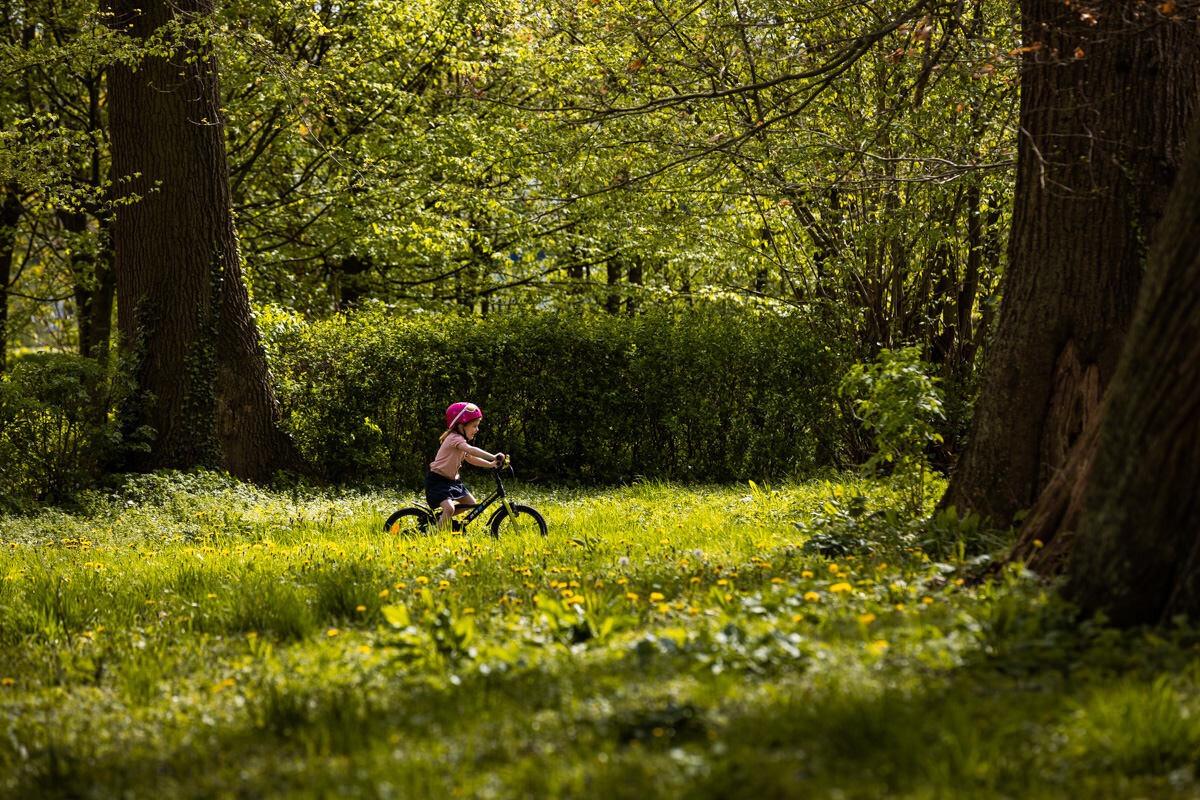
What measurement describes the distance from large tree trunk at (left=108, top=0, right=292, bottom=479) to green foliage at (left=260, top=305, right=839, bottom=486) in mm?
1317

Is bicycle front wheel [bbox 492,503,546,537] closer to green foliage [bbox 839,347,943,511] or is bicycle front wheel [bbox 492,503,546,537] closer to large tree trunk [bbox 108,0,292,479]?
green foliage [bbox 839,347,943,511]

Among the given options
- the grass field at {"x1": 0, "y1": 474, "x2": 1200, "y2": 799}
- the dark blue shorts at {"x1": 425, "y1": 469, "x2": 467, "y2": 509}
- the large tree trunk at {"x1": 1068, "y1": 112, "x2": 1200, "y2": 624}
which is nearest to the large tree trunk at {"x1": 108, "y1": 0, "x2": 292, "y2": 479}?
the dark blue shorts at {"x1": 425, "y1": 469, "x2": 467, "y2": 509}

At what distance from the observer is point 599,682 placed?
12.7 ft

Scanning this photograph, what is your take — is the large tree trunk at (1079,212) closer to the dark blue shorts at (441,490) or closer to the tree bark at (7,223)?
the dark blue shorts at (441,490)

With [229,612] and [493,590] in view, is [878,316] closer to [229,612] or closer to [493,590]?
[493,590]

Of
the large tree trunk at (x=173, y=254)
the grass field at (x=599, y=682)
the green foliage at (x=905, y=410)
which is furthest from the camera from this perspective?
the large tree trunk at (x=173, y=254)

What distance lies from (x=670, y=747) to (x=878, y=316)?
11.5 m

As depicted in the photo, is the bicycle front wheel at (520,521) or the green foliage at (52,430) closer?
the bicycle front wheel at (520,521)

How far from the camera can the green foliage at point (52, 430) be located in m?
11.2

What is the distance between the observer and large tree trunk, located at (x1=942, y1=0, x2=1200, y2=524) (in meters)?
6.03

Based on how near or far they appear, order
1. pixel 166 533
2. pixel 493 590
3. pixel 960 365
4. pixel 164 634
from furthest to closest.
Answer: pixel 960 365
pixel 166 533
pixel 493 590
pixel 164 634

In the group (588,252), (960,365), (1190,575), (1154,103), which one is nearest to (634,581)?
(1190,575)

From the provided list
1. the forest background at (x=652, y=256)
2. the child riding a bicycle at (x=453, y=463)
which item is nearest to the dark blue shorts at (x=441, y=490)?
the child riding a bicycle at (x=453, y=463)

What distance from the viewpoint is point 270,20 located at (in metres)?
18.5
